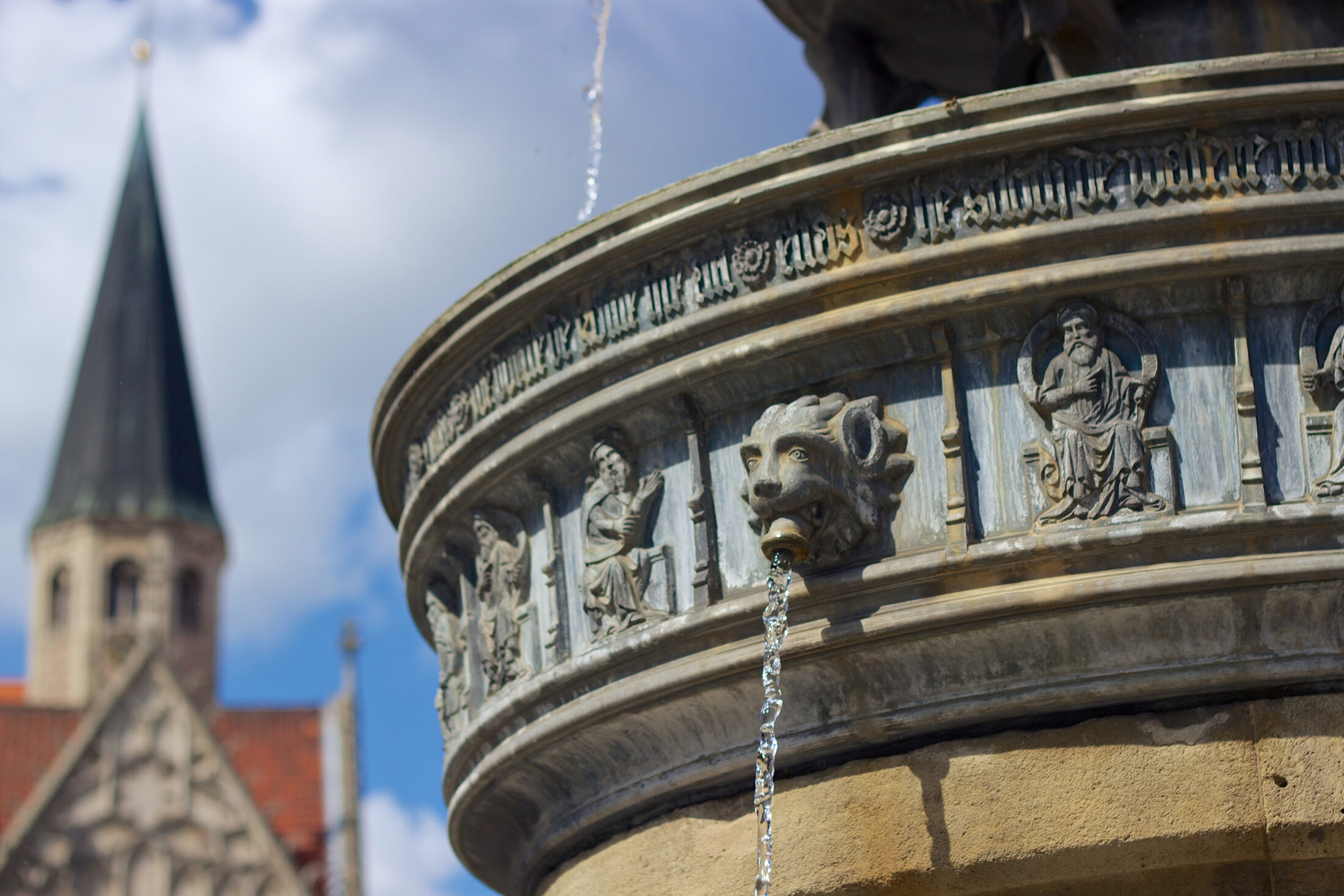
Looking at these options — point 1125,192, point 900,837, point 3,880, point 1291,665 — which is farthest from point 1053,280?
point 3,880

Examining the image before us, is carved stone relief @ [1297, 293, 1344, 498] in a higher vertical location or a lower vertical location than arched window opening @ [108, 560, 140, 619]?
lower

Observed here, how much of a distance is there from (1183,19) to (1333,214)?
1.90 meters

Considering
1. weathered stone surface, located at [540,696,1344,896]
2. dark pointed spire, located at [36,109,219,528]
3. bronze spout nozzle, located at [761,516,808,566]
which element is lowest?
weathered stone surface, located at [540,696,1344,896]

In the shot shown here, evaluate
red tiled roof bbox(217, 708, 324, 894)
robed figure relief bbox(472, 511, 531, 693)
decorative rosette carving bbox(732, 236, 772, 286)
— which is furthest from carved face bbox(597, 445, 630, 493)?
red tiled roof bbox(217, 708, 324, 894)

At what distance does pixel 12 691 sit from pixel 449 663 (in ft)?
243

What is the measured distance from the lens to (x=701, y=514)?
5.19 metres

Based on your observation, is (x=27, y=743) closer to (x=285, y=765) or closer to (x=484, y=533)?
(x=285, y=765)

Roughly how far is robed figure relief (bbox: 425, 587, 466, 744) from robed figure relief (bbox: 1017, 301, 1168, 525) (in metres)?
1.96

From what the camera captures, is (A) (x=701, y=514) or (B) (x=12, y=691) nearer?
(A) (x=701, y=514)

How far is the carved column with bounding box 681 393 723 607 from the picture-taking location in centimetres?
513

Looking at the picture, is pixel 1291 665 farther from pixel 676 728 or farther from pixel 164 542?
pixel 164 542

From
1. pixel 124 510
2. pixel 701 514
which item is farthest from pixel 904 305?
pixel 124 510

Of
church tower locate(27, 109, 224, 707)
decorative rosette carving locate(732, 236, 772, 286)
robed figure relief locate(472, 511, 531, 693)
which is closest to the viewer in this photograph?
decorative rosette carving locate(732, 236, 772, 286)

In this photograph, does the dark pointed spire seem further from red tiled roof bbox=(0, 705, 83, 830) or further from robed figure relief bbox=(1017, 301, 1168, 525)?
robed figure relief bbox=(1017, 301, 1168, 525)
